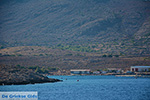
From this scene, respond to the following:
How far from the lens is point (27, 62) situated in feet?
426

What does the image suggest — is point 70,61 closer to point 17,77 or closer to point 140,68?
point 140,68

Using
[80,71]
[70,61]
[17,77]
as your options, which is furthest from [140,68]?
[17,77]

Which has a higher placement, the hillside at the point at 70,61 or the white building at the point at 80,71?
the hillside at the point at 70,61

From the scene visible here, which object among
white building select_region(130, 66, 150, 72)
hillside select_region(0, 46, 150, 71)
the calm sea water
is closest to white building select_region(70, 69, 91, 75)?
hillside select_region(0, 46, 150, 71)

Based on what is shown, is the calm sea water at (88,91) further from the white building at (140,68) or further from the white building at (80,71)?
the white building at (140,68)

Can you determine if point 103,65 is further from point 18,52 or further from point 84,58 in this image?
point 18,52

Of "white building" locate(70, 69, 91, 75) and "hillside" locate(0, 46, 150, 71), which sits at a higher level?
"hillside" locate(0, 46, 150, 71)

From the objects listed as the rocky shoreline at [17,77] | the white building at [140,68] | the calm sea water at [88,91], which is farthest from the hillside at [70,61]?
the calm sea water at [88,91]

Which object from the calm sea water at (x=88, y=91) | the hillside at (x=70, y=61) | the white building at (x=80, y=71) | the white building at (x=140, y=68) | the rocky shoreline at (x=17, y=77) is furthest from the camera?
the hillside at (x=70, y=61)

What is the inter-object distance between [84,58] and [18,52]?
36.8m

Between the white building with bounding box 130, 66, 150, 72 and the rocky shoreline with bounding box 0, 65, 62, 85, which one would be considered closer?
the rocky shoreline with bounding box 0, 65, 62, 85

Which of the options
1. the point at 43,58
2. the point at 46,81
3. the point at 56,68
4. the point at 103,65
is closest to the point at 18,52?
the point at 43,58

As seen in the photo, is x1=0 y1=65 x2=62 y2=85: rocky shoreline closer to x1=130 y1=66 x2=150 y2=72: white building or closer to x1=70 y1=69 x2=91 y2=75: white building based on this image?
x1=70 y1=69 x2=91 y2=75: white building

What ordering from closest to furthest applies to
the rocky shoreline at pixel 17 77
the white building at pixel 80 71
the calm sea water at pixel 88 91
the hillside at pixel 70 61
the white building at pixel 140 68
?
the calm sea water at pixel 88 91
the rocky shoreline at pixel 17 77
the white building at pixel 140 68
the white building at pixel 80 71
the hillside at pixel 70 61
